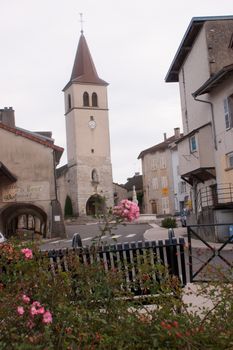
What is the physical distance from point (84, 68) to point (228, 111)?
70.2 metres

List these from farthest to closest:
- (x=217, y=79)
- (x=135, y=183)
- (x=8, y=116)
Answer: (x=135, y=183)
(x=8, y=116)
(x=217, y=79)

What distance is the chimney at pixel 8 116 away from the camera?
159 ft

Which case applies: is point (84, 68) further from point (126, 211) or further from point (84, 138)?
point (126, 211)

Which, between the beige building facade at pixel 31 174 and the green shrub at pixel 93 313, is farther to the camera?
the beige building facade at pixel 31 174

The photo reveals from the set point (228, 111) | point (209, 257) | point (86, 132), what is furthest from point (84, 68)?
point (209, 257)

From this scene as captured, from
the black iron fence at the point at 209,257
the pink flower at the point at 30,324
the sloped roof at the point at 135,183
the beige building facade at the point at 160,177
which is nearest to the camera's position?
the pink flower at the point at 30,324

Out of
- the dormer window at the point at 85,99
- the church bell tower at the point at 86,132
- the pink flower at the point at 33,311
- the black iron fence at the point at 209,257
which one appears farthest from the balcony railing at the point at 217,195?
the dormer window at the point at 85,99

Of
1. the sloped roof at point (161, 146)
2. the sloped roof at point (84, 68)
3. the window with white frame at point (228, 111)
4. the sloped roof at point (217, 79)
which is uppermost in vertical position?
the sloped roof at point (84, 68)

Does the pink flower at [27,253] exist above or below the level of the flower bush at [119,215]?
below

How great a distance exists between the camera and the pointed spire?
297ft

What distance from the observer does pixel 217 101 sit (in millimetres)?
25688

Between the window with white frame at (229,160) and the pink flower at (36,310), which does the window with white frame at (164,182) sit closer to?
the window with white frame at (229,160)

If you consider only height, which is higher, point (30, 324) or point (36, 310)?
point (36, 310)

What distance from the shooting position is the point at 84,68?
302ft
